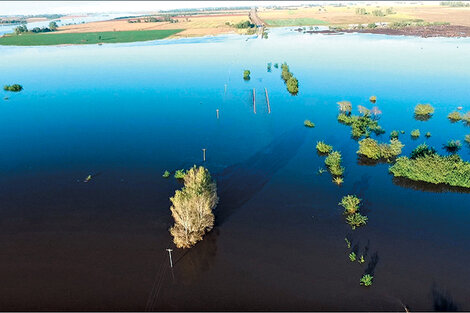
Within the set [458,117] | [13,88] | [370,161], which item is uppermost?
[13,88]

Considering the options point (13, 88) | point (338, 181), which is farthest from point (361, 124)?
point (13, 88)

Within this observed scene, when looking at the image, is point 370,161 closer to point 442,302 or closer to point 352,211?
point 352,211

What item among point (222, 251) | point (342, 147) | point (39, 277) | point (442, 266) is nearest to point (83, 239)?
point (39, 277)

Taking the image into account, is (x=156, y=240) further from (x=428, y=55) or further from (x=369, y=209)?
(x=428, y=55)

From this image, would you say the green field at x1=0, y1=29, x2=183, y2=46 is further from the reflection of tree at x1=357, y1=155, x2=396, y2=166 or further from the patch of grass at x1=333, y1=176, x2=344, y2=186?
the patch of grass at x1=333, y1=176, x2=344, y2=186

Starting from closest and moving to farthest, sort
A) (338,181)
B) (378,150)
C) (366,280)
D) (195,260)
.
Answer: (366,280) → (195,260) → (338,181) → (378,150)

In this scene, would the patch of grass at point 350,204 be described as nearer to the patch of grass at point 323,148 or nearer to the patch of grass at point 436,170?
the patch of grass at point 436,170
